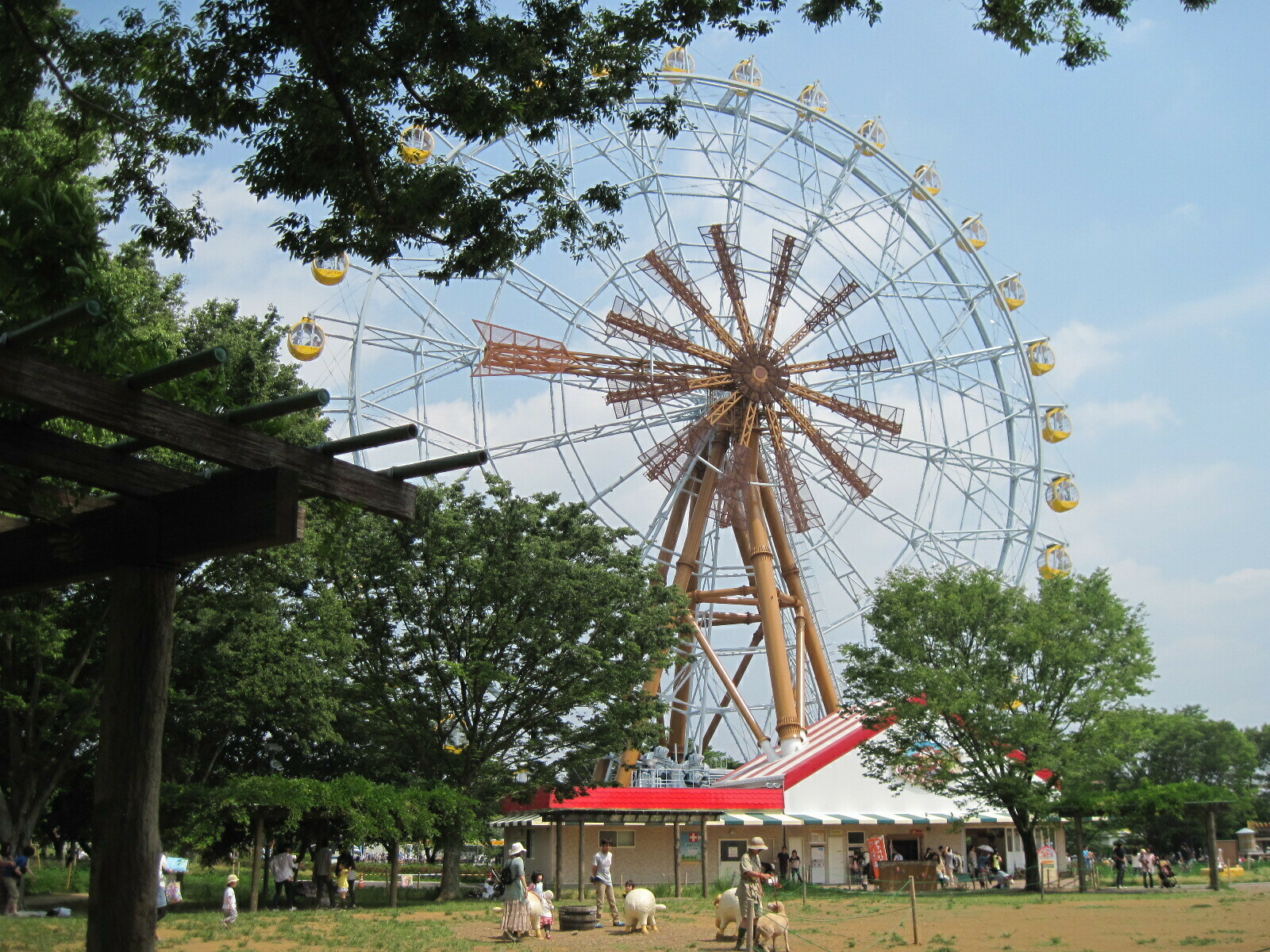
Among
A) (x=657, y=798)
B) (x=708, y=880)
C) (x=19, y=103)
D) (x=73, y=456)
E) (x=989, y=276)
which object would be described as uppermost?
(x=989, y=276)

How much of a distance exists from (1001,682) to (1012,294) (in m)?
12.6

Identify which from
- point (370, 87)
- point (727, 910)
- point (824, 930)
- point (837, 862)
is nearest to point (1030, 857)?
point (837, 862)

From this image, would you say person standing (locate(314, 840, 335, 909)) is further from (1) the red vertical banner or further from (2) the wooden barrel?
(1) the red vertical banner

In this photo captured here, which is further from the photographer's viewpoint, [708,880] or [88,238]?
[708,880]

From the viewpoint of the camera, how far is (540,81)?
32.8 ft

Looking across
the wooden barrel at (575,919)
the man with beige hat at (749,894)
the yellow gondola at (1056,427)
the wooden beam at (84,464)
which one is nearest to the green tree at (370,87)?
the wooden beam at (84,464)

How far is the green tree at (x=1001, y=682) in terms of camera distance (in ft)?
91.4

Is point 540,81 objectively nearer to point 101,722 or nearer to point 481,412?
point 101,722

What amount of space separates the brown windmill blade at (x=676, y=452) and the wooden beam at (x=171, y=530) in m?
23.5

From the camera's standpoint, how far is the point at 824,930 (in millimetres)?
16953

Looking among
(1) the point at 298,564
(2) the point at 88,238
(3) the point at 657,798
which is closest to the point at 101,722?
(2) the point at 88,238

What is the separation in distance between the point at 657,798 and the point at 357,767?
7.75 metres

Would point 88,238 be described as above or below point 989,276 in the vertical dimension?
below

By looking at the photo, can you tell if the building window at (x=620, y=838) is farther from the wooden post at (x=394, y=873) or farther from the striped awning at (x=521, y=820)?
the wooden post at (x=394, y=873)
